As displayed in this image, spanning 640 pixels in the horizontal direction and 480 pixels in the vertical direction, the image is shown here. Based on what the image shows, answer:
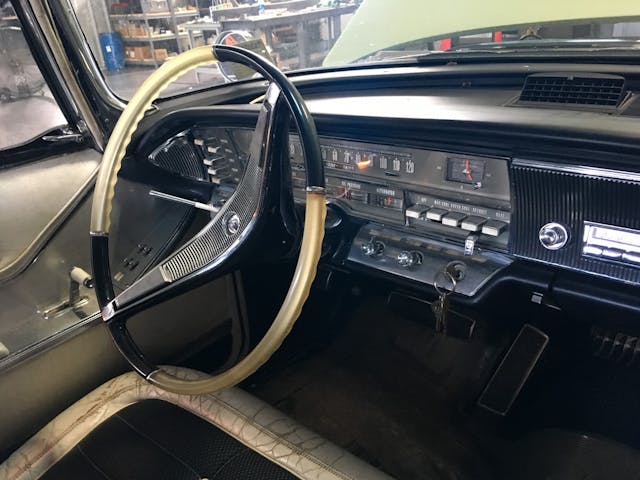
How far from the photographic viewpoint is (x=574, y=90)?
1183mm

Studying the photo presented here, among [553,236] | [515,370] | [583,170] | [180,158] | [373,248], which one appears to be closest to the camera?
[583,170]

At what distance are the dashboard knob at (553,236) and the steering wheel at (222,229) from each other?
18.0 inches

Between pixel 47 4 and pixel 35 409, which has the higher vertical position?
pixel 47 4

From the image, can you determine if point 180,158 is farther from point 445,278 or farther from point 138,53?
point 445,278

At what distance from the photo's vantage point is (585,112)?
1.10 m

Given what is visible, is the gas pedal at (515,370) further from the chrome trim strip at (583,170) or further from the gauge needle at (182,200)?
the gauge needle at (182,200)

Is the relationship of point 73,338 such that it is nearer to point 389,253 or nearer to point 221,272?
point 221,272

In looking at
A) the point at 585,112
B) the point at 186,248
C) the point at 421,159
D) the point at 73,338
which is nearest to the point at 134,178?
the point at 73,338

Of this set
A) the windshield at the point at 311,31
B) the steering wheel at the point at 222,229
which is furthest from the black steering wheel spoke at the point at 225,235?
the windshield at the point at 311,31

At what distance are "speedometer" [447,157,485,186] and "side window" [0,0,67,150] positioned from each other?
1.36m

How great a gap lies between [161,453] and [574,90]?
1.26 m

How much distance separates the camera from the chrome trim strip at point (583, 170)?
3.05ft

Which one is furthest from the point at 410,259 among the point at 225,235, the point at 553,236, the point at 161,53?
the point at 161,53

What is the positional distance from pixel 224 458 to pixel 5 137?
3.98 feet
